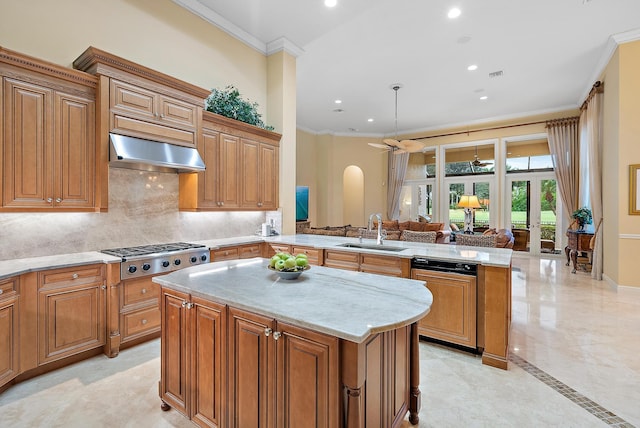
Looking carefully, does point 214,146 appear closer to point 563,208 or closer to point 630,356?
point 630,356

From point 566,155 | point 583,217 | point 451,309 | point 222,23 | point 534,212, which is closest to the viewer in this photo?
point 451,309

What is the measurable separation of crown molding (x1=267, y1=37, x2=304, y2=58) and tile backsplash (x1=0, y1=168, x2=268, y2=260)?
Result: 8.54 feet

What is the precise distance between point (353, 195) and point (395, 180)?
1.49m

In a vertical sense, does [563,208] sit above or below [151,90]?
below

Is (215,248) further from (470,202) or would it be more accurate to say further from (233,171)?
(470,202)

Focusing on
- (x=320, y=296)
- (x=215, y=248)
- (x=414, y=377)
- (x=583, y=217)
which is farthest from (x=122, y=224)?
(x=583, y=217)

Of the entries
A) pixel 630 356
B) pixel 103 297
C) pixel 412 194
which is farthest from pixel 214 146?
pixel 412 194

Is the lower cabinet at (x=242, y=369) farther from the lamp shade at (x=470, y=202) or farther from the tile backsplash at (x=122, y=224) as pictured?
the lamp shade at (x=470, y=202)

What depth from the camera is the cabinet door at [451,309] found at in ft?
9.30

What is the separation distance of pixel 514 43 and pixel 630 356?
4467 millimetres

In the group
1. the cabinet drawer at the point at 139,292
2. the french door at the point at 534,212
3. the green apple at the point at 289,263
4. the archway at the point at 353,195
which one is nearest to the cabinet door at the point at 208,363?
the green apple at the point at 289,263

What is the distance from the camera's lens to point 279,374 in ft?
4.72

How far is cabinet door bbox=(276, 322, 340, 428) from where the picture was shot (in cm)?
128

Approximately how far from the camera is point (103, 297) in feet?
9.14
